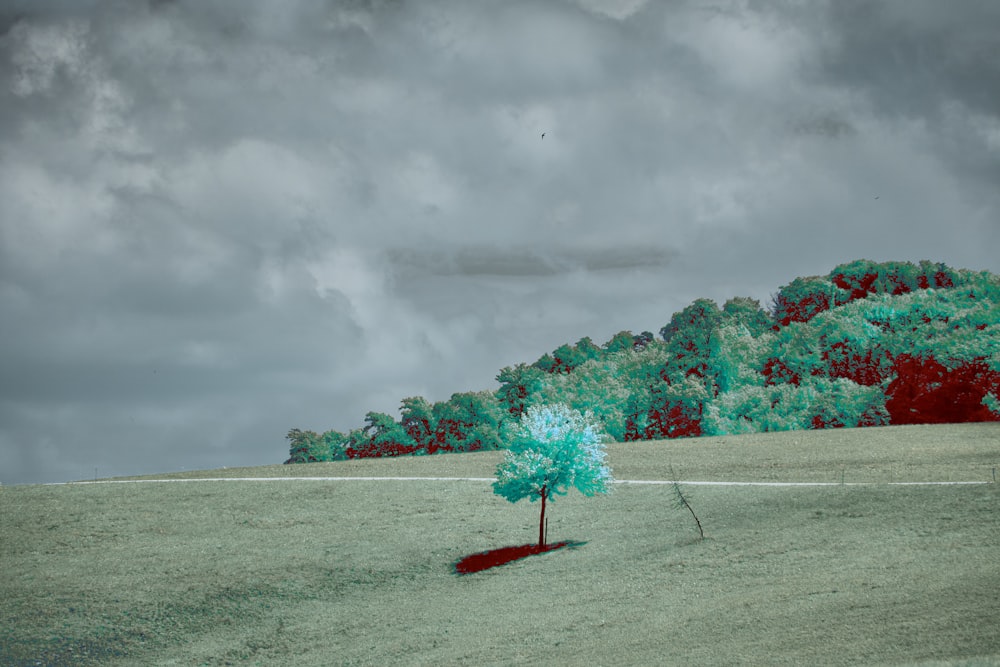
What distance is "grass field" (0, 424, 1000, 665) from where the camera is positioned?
17.7 meters

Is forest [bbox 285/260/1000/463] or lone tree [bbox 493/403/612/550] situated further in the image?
forest [bbox 285/260/1000/463]

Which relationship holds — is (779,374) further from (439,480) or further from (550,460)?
(550,460)

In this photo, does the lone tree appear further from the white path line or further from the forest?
the forest

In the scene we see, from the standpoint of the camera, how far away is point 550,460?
2992 centimetres

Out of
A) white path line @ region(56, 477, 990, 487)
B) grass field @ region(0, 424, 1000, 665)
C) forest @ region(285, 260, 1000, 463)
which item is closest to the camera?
grass field @ region(0, 424, 1000, 665)

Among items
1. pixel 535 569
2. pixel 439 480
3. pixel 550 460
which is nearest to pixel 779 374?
pixel 439 480

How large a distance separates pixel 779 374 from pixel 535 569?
40862mm

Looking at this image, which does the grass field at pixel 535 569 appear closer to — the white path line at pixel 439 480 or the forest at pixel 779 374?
the white path line at pixel 439 480

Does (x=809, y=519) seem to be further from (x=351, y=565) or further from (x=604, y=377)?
(x=604, y=377)

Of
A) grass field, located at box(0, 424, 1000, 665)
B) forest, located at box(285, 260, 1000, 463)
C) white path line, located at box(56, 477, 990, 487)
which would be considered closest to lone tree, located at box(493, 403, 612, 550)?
grass field, located at box(0, 424, 1000, 665)

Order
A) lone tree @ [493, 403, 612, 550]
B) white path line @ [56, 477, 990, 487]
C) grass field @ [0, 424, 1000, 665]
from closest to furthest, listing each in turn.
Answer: grass field @ [0, 424, 1000, 665], lone tree @ [493, 403, 612, 550], white path line @ [56, 477, 990, 487]

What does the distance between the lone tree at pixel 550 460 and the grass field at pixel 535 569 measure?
2.17m

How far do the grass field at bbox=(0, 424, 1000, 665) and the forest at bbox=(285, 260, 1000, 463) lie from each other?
13.1 m

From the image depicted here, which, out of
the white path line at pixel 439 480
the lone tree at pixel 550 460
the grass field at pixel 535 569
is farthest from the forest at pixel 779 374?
the lone tree at pixel 550 460
